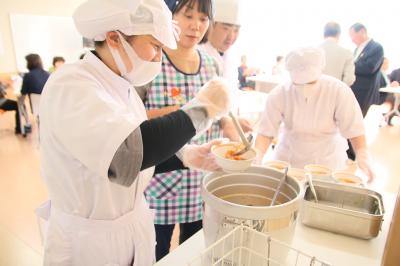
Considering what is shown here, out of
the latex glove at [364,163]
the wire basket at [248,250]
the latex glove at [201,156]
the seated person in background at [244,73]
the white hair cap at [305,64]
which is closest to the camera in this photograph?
the wire basket at [248,250]

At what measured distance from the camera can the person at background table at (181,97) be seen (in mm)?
1107

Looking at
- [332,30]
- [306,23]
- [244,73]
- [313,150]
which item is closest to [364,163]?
[313,150]

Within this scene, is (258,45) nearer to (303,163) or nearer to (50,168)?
(303,163)

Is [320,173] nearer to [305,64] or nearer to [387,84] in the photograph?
[305,64]

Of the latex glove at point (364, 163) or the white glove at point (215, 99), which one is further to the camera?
the latex glove at point (364, 163)

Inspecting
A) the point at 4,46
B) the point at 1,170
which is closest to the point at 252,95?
the point at 1,170

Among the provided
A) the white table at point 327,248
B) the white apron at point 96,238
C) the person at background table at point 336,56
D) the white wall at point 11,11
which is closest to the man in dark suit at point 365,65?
the person at background table at point 336,56

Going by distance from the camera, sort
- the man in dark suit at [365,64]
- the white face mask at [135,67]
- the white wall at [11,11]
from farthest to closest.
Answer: the white wall at [11,11]
the man in dark suit at [365,64]
the white face mask at [135,67]

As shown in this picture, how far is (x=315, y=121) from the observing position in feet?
5.12

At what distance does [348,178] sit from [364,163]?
0.40m

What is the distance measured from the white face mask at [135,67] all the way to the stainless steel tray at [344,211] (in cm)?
54

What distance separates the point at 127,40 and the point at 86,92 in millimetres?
173

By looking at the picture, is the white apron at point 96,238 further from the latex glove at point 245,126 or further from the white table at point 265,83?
the white table at point 265,83

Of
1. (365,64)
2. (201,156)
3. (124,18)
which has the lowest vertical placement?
(201,156)
